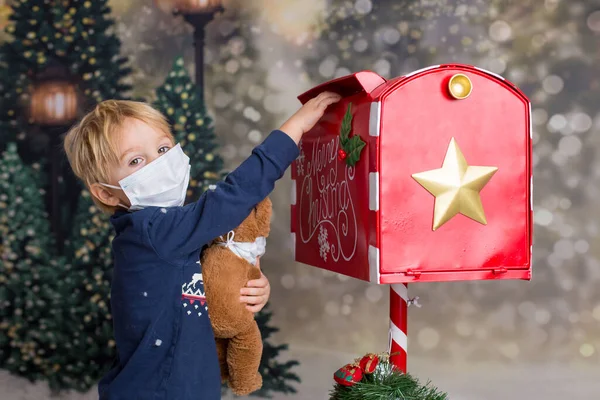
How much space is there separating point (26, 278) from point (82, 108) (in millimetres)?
903

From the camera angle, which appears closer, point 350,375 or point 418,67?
point 350,375

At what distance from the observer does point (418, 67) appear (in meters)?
3.45

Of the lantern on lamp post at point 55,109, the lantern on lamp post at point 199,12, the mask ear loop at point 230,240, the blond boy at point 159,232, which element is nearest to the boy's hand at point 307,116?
the blond boy at point 159,232

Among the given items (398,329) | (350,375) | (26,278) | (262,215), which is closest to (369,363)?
(350,375)

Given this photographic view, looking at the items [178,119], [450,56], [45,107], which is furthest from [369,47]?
[45,107]

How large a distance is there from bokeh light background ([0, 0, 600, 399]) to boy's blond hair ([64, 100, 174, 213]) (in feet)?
5.86

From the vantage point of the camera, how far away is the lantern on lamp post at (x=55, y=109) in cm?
343

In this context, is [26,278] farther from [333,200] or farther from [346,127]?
[346,127]

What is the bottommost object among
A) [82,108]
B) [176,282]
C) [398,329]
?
[398,329]

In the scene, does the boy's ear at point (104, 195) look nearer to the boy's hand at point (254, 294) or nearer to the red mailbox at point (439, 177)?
the boy's hand at point (254, 294)

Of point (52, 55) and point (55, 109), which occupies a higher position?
point (52, 55)

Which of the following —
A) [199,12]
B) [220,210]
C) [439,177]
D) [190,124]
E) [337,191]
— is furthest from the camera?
[199,12]

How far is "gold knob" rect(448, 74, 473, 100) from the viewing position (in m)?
1.59

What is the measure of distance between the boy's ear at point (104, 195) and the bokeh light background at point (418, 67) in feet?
5.83
